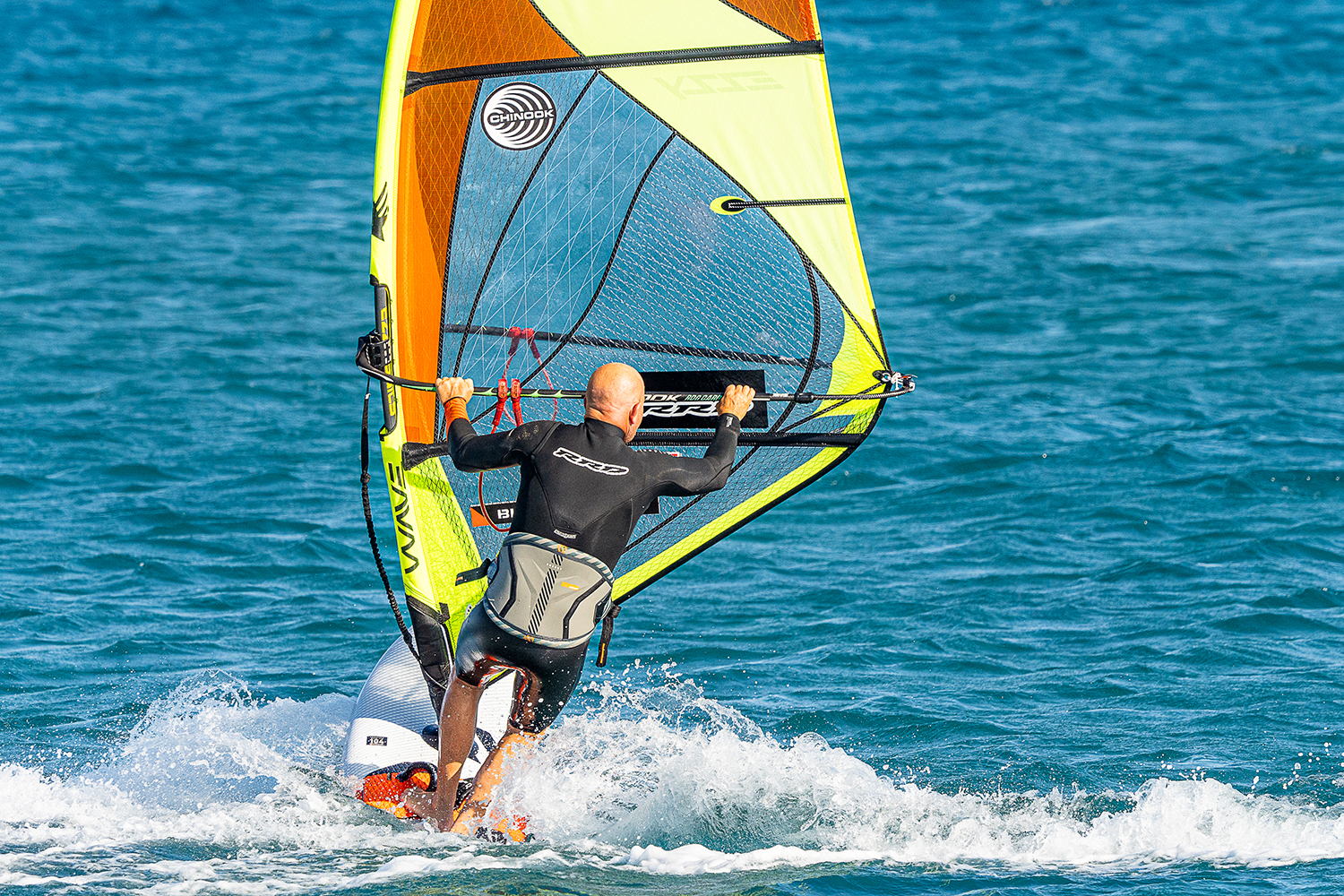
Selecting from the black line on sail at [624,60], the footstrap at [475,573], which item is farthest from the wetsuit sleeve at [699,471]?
the black line on sail at [624,60]

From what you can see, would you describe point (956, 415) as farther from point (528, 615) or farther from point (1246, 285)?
point (528, 615)

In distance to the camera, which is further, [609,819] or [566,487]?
[609,819]

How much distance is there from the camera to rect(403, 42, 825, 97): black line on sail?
22.9 feet

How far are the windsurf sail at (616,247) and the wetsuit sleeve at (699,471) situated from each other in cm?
86

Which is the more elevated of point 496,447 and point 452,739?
point 496,447

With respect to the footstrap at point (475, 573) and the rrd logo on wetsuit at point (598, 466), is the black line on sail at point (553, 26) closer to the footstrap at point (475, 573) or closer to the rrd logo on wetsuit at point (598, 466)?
the rrd logo on wetsuit at point (598, 466)

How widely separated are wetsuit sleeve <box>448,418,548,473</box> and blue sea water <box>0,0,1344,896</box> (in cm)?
148

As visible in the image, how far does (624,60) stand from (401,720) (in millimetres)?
3350

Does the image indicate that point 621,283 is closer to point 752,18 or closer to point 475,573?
point 752,18

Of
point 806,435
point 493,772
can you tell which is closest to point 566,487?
point 493,772

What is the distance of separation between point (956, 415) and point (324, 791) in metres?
7.90

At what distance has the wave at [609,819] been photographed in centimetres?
610

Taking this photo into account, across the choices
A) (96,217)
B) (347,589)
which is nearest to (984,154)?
(96,217)

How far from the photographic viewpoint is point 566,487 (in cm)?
608
